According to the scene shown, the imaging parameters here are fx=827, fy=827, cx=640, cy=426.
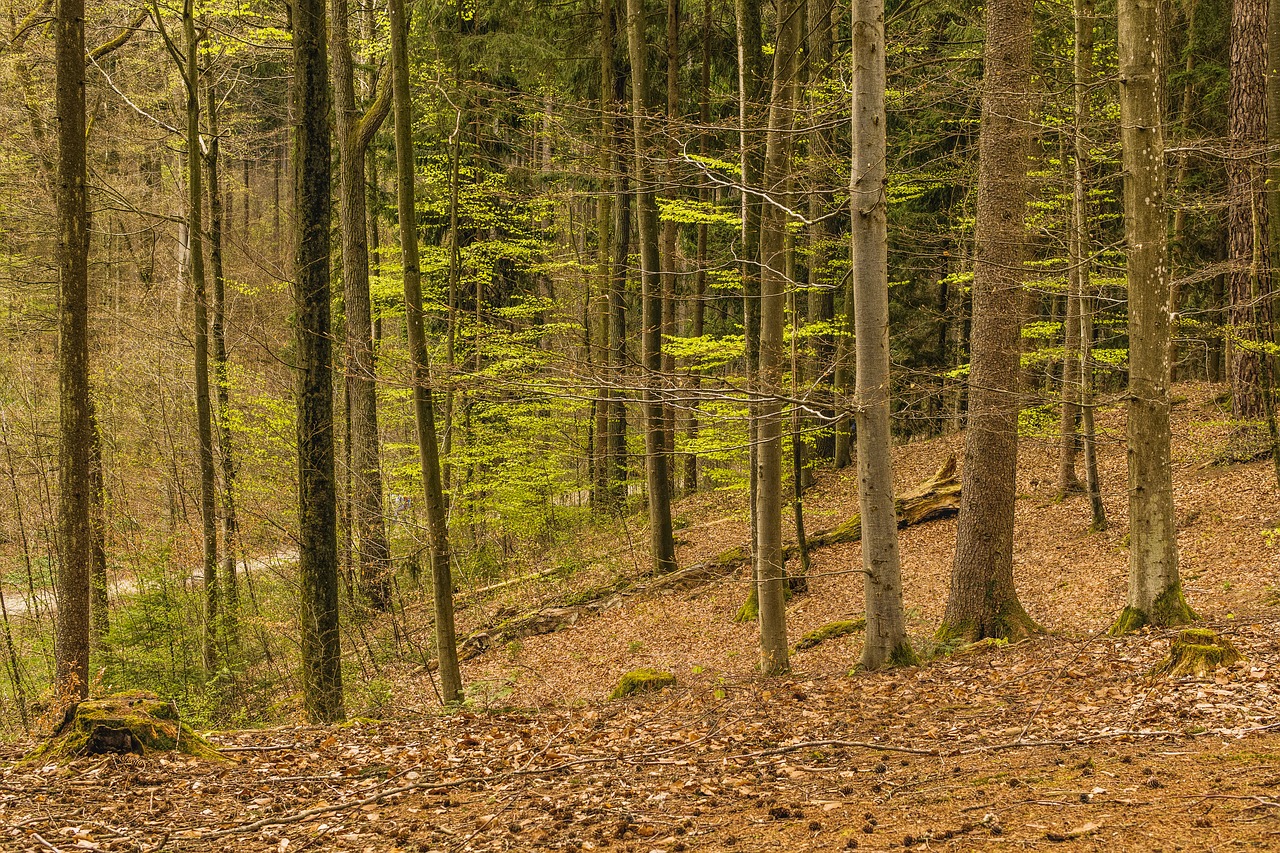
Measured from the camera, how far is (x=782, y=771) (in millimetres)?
4680

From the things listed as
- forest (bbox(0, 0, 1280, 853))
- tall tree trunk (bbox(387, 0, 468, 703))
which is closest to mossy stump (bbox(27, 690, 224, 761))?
forest (bbox(0, 0, 1280, 853))

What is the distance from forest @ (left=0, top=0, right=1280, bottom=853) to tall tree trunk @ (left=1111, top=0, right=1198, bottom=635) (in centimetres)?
3

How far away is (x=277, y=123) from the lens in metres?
37.6

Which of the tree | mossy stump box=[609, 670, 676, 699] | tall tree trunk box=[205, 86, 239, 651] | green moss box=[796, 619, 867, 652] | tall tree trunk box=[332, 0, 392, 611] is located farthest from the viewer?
tall tree trunk box=[332, 0, 392, 611]

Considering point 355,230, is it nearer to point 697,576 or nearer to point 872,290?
point 697,576

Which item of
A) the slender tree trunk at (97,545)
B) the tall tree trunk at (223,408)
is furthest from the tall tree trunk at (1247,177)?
the slender tree trunk at (97,545)

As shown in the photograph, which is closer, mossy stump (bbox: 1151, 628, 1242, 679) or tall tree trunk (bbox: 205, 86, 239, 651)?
mossy stump (bbox: 1151, 628, 1242, 679)

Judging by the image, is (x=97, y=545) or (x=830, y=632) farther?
(x=97, y=545)

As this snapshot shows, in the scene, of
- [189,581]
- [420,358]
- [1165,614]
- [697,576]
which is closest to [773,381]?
[420,358]

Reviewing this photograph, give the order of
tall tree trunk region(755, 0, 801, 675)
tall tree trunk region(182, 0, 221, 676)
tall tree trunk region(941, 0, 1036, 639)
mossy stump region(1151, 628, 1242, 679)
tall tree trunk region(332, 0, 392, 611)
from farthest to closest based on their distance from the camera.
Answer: tall tree trunk region(332, 0, 392, 611), tall tree trunk region(182, 0, 221, 676), tall tree trunk region(755, 0, 801, 675), tall tree trunk region(941, 0, 1036, 639), mossy stump region(1151, 628, 1242, 679)

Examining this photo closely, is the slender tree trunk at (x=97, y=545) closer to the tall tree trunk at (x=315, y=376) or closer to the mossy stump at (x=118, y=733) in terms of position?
the tall tree trunk at (x=315, y=376)

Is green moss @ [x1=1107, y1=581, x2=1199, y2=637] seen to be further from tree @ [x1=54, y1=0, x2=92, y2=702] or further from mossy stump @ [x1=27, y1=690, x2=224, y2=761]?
tree @ [x1=54, y1=0, x2=92, y2=702]

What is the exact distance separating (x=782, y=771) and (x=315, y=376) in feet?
18.0

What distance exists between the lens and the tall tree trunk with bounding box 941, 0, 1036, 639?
8.10 meters
